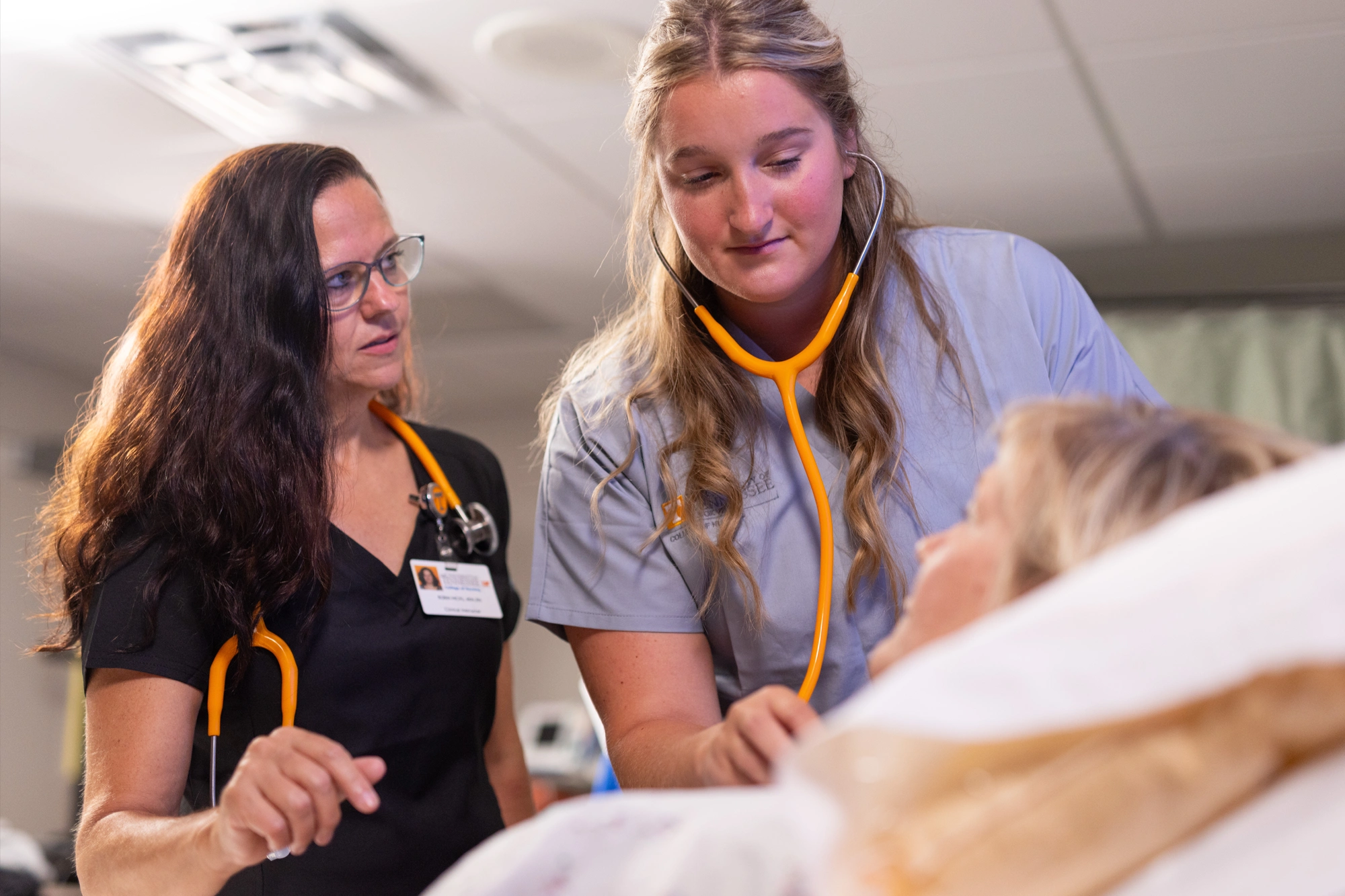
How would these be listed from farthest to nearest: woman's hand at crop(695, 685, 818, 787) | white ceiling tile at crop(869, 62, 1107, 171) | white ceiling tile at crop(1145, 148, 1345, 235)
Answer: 1. white ceiling tile at crop(1145, 148, 1345, 235)
2. white ceiling tile at crop(869, 62, 1107, 171)
3. woman's hand at crop(695, 685, 818, 787)

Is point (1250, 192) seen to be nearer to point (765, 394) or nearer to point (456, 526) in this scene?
point (765, 394)

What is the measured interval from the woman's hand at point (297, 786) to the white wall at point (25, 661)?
148 inches

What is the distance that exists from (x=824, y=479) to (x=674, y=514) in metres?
0.17

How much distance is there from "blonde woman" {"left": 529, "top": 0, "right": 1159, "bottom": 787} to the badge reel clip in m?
0.15

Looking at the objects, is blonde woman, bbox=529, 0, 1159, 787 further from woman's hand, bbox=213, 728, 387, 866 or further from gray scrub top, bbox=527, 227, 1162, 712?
woman's hand, bbox=213, 728, 387, 866

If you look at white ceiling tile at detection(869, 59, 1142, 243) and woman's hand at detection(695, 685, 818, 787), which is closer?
woman's hand at detection(695, 685, 818, 787)

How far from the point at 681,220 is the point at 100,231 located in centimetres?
267

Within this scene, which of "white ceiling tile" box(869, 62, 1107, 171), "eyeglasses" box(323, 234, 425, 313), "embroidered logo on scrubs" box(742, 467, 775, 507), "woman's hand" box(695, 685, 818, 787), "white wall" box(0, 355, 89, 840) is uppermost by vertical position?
"white ceiling tile" box(869, 62, 1107, 171)

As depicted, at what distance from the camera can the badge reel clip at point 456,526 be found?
1530 millimetres

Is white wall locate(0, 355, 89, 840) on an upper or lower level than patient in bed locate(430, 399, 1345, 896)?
lower

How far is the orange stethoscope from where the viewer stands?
4.27 ft

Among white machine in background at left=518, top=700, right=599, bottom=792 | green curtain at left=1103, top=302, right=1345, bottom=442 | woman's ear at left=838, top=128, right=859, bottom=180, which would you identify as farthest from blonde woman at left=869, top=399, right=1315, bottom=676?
white machine in background at left=518, top=700, right=599, bottom=792

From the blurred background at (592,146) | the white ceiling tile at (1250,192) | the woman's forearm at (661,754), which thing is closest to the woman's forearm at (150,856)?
the woman's forearm at (661,754)

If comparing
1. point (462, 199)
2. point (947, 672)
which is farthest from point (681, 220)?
point (462, 199)
